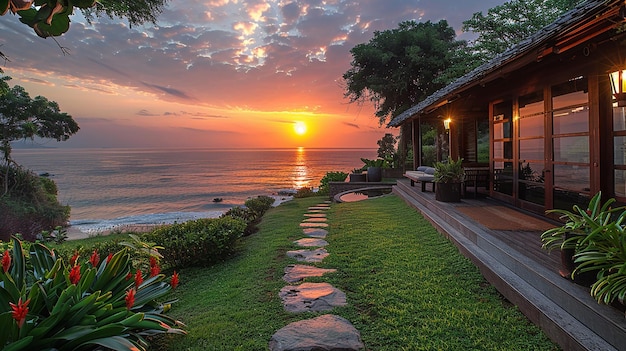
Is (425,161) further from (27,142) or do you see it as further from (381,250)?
(27,142)

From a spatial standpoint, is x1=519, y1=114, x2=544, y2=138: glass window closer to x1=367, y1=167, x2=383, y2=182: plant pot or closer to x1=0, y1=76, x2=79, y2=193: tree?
A: x1=367, y1=167, x2=383, y2=182: plant pot

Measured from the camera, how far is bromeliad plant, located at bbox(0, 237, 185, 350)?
1.86 meters

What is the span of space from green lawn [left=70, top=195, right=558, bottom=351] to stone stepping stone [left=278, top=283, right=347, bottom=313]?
0.09 meters

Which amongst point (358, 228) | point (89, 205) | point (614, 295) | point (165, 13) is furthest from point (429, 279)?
point (89, 205)

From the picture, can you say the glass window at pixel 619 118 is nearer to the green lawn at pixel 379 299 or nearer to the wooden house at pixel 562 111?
the wooden house at pixel 562 111

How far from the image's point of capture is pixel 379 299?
10.8 ft

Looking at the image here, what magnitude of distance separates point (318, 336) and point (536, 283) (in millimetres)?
2025

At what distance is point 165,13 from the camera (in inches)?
254

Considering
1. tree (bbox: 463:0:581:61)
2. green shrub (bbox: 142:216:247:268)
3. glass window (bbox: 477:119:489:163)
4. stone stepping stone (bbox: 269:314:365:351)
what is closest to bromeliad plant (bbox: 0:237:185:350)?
stone stepping stone (bbox: 269:314:365:351)

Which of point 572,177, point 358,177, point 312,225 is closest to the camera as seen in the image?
point 572,177

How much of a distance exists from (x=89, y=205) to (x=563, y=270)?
104 feet

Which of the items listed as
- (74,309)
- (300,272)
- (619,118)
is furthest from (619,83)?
(74,309)

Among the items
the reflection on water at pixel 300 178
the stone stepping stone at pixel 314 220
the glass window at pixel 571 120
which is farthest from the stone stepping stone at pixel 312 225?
the reflection on water at pixel 300 178

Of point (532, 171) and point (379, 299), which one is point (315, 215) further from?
point (379, 299)
